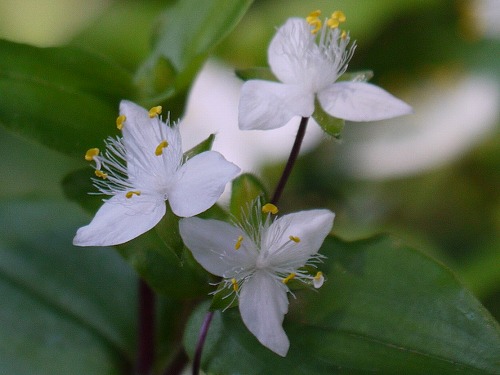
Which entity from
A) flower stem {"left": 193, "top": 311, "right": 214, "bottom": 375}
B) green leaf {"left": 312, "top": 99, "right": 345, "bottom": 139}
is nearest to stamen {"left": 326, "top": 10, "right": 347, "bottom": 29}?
green leaf {"left": 312, "top": 99, "right": 345, "bottom": 139}

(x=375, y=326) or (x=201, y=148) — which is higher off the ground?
(x=201, y=148)

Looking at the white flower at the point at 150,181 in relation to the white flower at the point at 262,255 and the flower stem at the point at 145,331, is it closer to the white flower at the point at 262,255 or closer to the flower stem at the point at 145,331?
the white flower at the point at 262,255

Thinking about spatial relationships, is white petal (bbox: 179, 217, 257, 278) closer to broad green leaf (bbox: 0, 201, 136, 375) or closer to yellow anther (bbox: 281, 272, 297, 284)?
yellow anther (bbox: 281, 272, 297, 284)

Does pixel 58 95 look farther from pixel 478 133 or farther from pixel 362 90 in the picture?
pixel 478 133

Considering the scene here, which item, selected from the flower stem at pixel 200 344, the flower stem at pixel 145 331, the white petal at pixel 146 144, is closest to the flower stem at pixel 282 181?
the flower stem at pixel 200 344

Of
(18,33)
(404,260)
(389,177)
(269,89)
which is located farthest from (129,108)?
(18,33)

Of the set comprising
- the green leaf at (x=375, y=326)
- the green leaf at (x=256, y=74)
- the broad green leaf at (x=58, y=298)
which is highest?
the green leaf at (x=256, y=74)

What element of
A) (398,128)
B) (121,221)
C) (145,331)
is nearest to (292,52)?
(121,221)

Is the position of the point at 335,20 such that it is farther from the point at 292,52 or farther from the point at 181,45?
the point at 181,45
